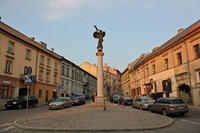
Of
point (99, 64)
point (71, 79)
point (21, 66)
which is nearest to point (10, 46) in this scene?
point (21, 66)

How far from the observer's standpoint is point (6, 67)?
23.6 meters

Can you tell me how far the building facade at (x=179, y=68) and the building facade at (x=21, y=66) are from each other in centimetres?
2114

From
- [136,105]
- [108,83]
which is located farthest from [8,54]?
[108,83]

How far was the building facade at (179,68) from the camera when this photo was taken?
20812 millimetres

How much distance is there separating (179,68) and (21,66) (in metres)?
25.3

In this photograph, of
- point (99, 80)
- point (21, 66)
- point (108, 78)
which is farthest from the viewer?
point (108, 78)

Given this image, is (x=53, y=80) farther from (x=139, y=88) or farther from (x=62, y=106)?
(x=139, y=88)

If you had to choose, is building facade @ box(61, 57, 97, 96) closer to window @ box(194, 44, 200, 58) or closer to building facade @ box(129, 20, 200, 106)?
building facade @ box(129, 20, 200, 106)

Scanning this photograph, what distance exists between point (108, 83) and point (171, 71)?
70.9 meters

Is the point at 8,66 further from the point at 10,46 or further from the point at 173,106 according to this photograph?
the point at 173,106

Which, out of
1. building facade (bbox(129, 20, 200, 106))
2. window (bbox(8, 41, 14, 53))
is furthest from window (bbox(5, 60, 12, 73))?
building facade (bbox(129, 20, 200, 106))

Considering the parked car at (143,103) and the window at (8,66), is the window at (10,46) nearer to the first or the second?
the window at (8,66)

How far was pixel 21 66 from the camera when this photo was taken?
86.7 ft

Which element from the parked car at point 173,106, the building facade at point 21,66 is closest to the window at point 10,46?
the building facade at point 21,66
